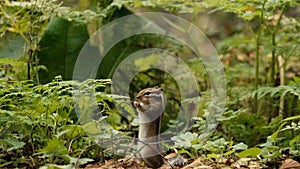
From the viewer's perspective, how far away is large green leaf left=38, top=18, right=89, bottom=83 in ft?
10.4

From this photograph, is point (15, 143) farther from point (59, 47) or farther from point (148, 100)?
point (59, 47)

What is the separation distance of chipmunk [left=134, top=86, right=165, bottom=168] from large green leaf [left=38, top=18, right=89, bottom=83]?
1.33 meters

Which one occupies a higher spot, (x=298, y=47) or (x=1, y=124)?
(x=298, y=47)

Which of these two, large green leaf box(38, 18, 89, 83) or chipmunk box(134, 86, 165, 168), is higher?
large green leaf box(38, 18, 89, 83)

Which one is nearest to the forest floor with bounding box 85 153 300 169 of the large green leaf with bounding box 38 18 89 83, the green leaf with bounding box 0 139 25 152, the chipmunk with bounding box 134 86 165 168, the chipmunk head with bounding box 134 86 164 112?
the chipmunk with bounding box 134 86 165 168

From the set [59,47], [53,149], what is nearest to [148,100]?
[53,149]

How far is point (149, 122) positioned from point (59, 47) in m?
1.49

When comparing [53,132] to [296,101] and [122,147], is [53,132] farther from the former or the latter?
[296,101]

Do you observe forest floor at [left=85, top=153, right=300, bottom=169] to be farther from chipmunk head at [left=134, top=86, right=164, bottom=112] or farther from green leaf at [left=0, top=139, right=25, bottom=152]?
green leaf at [left=0, top=139, right=25, bottom=152]

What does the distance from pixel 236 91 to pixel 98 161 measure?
3.87 ft

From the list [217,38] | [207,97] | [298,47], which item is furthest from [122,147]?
[217,38]

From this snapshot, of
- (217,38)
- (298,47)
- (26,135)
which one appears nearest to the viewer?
(26,135)

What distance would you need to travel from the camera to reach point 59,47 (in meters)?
3.23

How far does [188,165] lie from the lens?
209 centimetres
